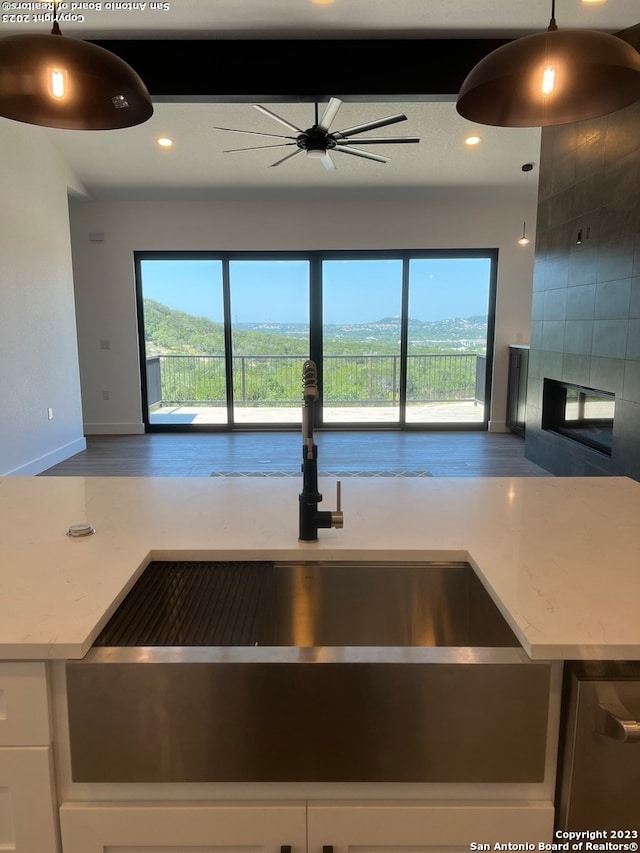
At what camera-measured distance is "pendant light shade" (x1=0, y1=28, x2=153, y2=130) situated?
1.19 meters

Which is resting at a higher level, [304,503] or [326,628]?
[304,503]

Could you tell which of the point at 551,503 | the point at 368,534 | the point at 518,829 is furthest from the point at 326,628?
the point at 551,503

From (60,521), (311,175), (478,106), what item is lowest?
(60,521)

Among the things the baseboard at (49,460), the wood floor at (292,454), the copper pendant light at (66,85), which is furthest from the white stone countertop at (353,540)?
the baseboard at (49,460)

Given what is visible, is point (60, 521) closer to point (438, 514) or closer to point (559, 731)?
point (438, 514)

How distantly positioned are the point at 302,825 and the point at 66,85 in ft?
5.05

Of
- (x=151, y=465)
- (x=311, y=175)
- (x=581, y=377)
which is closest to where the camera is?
(x=581, y=377)

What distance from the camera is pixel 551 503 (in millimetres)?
1529

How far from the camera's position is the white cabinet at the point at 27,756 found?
854 millimetres

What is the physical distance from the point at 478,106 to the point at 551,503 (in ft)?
3.52

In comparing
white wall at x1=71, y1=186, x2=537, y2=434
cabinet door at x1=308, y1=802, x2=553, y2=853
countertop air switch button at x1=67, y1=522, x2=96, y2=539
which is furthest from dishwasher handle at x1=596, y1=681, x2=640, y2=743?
white wall at x1=71, y1=186, x2=537, y2=434

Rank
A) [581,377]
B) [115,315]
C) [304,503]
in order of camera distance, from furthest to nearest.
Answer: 1. [115,315]
2. [581,377]
3. [304,503]

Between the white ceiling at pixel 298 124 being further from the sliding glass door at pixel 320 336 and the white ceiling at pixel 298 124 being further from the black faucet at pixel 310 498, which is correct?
the black faucet at pixel 310 498

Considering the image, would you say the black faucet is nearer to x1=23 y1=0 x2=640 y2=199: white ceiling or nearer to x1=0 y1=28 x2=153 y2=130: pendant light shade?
x1=0 y1=28 x2=153 y2=130: pendant light shade
